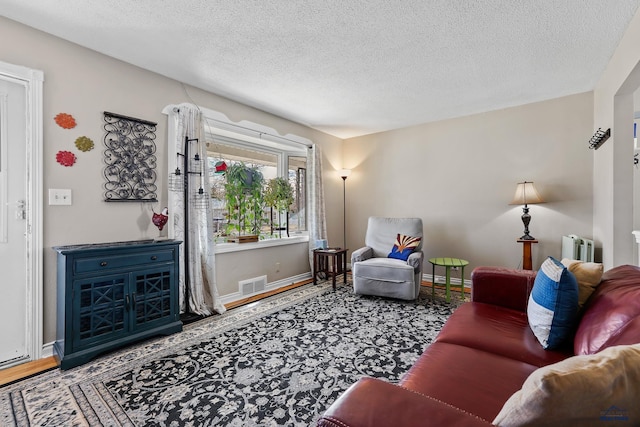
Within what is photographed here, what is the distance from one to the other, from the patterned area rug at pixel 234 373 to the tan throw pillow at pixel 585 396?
1.25 m

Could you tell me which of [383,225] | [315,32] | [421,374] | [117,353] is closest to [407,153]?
[383,225]

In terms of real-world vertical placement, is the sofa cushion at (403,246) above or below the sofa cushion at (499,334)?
above

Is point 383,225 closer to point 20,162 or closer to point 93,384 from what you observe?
point 93,384

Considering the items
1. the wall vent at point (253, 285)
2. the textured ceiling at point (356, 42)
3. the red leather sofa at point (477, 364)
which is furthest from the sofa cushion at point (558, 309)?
the wall vent at point (253, 285)

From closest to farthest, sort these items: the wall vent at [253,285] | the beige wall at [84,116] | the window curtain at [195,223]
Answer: the beige wall at [84,116] → the window curtain at [195,223] → the wall vent at [253,285]

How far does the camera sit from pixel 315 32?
7.27 ft

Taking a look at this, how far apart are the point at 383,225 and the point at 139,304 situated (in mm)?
3048

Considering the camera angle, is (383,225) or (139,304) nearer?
(139,304)

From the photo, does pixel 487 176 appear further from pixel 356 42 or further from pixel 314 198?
pixel 356 42

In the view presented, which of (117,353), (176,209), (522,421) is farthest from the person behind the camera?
(176,209)

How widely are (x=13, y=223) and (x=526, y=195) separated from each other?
4.85 meters

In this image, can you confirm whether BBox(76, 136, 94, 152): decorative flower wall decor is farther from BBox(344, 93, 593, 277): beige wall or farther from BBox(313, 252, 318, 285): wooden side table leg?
BBox(344, 93, 593, 277): beige wall

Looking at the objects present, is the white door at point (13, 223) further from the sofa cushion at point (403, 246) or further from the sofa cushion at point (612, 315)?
the sofa cushion at point (403, 246)

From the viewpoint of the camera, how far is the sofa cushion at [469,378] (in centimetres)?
102
